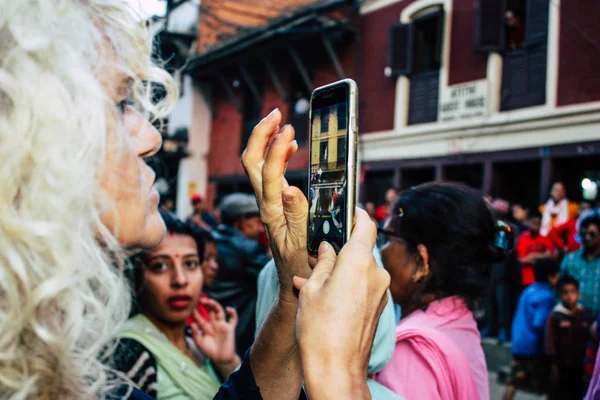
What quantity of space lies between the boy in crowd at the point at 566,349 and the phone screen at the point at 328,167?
414 centimetres

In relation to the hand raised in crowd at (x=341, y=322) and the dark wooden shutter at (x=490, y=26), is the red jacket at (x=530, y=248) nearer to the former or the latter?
the dark wooden shutter at (x=490, y=26)

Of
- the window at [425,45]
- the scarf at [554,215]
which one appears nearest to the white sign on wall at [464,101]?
the window at [425,45]

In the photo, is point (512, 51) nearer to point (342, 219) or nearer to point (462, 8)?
point (462, 8)

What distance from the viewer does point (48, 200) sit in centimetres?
88

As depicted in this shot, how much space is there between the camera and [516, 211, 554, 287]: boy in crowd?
→ 6992mm

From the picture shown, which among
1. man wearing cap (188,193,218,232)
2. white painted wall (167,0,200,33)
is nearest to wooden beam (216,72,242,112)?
white painted wall (167,0,200,33)

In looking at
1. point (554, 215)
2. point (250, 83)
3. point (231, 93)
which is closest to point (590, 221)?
point (554, 215)

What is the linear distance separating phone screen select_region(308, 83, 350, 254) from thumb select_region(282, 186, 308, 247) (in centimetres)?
2

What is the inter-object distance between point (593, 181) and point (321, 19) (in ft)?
22.8

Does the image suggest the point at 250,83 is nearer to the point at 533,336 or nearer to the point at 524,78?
the point at 524,78

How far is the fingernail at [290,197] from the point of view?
123 cm

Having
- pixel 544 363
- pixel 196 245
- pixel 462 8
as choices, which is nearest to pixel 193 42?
pixel 462 8

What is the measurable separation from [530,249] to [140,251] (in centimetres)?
656

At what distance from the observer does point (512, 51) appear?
9.70 metres
